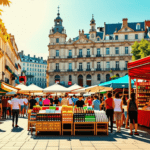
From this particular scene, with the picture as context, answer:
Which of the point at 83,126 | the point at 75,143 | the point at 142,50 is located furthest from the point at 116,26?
the point at 75,143

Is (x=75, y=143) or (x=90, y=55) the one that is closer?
(x=75, y=143)

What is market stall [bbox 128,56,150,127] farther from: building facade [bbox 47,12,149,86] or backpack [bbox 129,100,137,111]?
building facade [bbox 47,12,149,86]

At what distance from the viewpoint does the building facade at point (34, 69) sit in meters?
131

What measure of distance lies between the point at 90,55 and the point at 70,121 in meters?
55.2

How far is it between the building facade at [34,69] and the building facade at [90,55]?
220ft

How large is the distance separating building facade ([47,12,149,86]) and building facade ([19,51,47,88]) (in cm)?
6692

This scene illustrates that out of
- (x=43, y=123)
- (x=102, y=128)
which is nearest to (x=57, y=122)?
(x=43, y=123)

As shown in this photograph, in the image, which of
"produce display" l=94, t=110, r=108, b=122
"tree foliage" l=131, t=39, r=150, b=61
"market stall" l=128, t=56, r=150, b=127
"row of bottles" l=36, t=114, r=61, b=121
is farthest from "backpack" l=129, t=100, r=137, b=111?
"tree foliage" l=131, t=39, r=150, b=61

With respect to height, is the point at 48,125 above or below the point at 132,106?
below

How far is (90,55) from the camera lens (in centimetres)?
6444

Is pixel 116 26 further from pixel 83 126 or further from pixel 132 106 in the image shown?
pixel 83 126

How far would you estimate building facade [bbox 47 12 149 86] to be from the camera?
63178mm

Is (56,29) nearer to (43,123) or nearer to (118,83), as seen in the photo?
(118,83)

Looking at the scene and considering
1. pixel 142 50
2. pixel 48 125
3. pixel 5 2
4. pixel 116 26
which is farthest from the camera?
pixel 116 26
